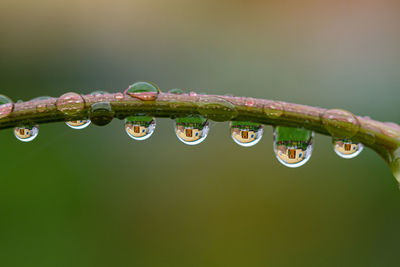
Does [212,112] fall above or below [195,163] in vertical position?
below

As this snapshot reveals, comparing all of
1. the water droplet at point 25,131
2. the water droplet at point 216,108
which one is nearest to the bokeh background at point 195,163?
the water droplet at point 25,131

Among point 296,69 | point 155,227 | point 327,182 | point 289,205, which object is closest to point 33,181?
point 155,227

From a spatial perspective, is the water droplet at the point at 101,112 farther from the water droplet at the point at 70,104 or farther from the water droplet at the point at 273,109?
the water droplet at the point at 273,109

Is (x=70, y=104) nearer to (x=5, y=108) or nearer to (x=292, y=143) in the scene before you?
(x=5, y=108)

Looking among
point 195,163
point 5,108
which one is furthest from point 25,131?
point 195,163

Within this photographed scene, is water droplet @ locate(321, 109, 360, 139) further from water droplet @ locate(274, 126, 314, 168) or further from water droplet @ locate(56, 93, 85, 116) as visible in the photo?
water droplet @ locate(56, 93, 85, 116)

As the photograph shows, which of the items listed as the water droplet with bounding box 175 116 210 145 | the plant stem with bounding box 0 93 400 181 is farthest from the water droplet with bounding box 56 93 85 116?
the water droplet with bounding box 175 116 210 145
